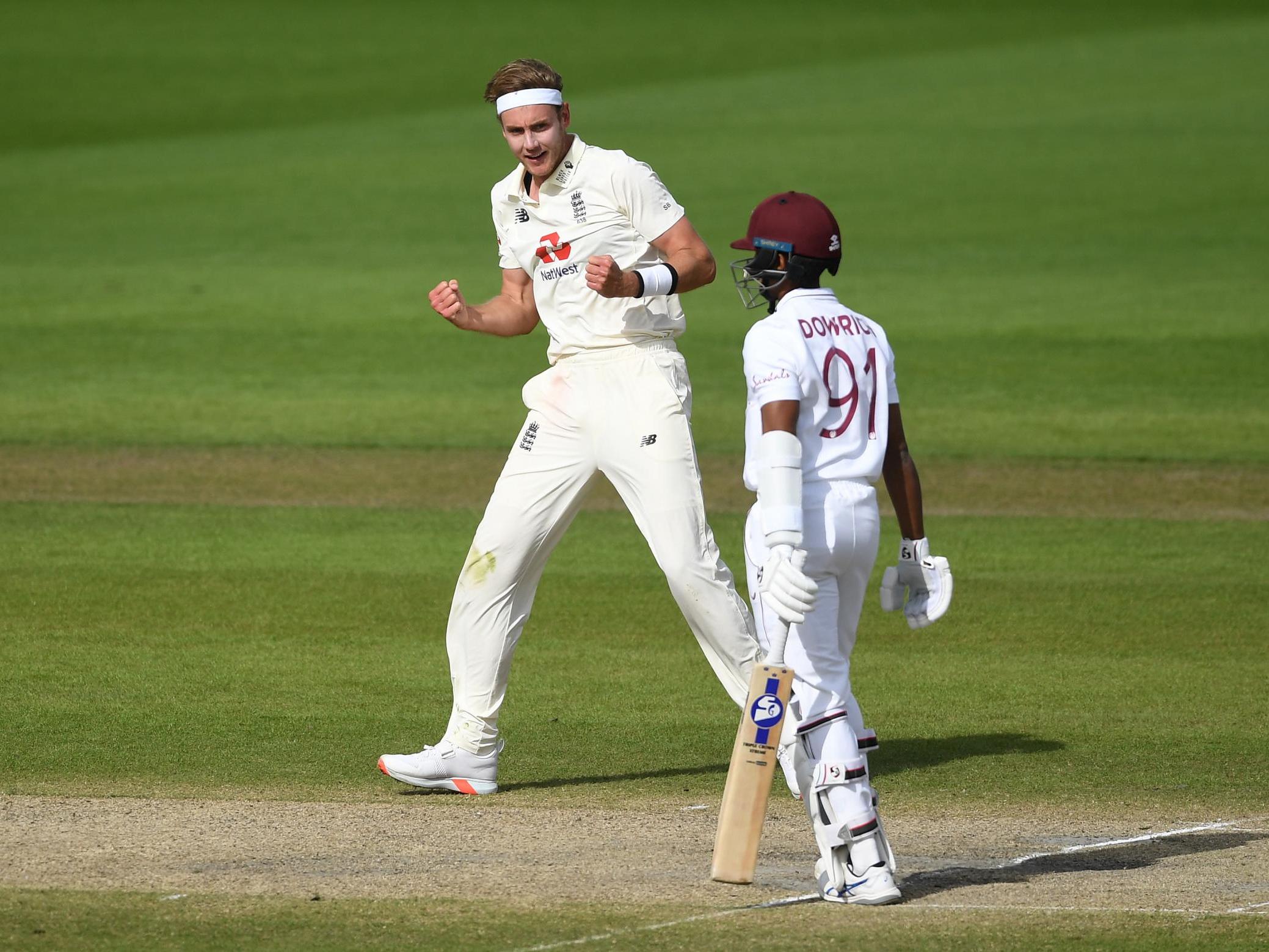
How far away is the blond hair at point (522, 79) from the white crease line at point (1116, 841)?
10.3 feet

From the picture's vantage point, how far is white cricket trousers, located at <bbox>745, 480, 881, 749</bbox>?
5.84m

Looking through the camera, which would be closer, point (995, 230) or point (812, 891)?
point (812, 891)

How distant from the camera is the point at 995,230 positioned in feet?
92.2

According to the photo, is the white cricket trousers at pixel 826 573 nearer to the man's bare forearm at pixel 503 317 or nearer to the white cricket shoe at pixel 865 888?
the white cricket shoe at pixel 865 888

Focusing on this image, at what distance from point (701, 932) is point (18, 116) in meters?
37.8

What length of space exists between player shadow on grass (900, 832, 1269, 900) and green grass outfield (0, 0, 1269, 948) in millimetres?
315

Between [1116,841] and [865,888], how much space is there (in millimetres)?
1196

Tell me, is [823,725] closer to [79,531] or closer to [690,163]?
[79,531]

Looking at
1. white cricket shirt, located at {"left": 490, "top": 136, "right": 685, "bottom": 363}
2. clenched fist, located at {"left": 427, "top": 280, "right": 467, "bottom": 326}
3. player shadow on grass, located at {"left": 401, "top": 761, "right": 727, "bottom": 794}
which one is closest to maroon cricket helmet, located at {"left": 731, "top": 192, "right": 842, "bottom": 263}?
white cricket shirt, located at {"left": 490, "top": 136, "right": 685, "bottom": 363}

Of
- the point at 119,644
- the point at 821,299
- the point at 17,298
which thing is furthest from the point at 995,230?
the point at 821,299

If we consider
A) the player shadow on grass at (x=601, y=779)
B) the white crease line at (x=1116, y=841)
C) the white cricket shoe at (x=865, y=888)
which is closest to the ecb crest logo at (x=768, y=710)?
the white cricket shoe at (x=865, y=888)

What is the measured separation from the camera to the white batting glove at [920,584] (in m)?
6.08

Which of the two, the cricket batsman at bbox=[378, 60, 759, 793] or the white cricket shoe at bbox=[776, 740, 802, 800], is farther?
the cricket batsman at bbox=[378, 60, 759, 793]

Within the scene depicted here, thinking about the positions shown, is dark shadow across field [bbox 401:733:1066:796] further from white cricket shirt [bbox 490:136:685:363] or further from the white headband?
the white headband
